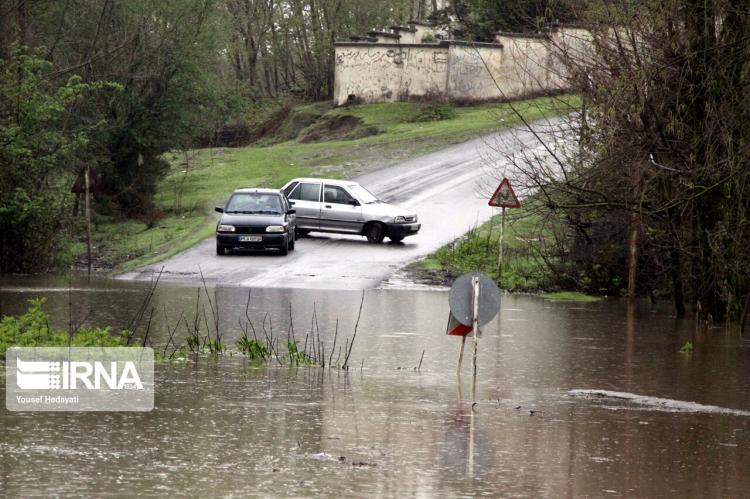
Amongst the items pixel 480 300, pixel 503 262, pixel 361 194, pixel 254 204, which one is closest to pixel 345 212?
pixel 361 194

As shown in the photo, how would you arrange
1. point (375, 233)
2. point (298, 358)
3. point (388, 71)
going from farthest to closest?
point (388, 71) < point (375, 233) < point (298, 358)

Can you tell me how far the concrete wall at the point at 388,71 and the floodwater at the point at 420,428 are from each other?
42390mm

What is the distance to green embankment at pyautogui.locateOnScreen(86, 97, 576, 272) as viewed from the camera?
36.1 metres

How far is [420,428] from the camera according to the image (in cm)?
1112

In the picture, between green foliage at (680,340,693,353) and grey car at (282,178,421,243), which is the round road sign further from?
grey car at (282,178,421,243)

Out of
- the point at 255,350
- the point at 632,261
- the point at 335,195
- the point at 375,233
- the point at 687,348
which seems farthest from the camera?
the point at 335,195

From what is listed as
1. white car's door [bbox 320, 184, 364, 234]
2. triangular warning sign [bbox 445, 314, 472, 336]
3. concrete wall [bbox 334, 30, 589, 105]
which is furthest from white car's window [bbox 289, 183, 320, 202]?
concrete wall [bbox 334, 30, 589, 105]

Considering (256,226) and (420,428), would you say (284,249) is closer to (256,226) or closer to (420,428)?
(256,226)

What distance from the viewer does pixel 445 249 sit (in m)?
32.4

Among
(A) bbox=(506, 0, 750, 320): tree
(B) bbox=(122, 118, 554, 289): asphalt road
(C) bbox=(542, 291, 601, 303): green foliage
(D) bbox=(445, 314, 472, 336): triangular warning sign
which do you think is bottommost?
(C) bbox=(542, 291, 601, 303): green foliage

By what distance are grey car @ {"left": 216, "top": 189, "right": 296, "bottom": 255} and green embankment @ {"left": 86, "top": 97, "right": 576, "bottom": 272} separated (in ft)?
5.20

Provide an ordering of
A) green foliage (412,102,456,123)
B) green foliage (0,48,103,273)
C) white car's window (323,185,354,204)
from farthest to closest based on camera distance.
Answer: green foliage (412,102,456,123)
white car's window (323,185,354,204)
green foliage (0,48,103,273)

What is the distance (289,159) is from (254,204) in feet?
56.9

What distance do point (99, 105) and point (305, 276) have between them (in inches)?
560
